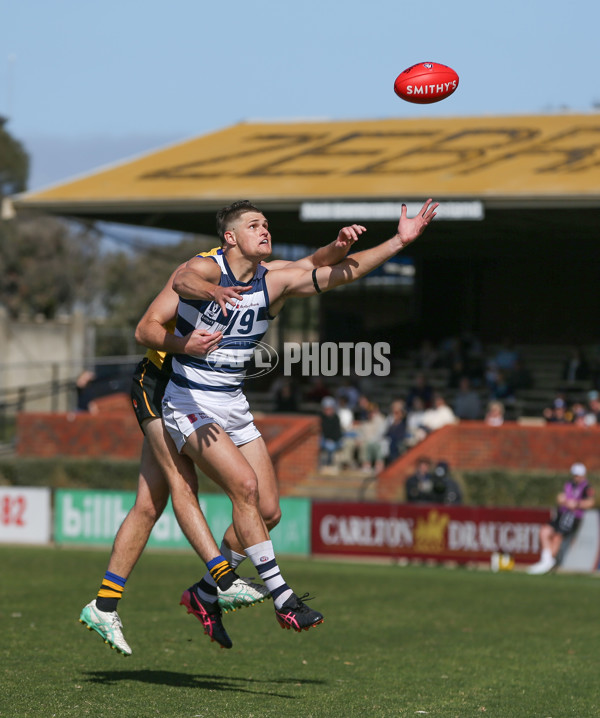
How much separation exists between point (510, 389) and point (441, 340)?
7.48m

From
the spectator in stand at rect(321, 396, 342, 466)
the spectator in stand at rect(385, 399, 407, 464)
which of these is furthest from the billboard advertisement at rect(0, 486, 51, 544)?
the spectator in stand at rect(385, 399, 407, 464)

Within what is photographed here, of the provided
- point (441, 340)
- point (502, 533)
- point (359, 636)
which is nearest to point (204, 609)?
point (359, 636)

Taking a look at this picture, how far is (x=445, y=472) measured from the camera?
21.6 m

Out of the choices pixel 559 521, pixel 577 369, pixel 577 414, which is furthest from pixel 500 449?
pixel 559 521

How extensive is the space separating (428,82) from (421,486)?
47.4ft

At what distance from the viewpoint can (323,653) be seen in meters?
10.3

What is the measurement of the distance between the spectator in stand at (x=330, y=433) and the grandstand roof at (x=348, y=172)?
4461 mm

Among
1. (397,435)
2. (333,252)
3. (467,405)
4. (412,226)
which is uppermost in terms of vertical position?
(412,226)

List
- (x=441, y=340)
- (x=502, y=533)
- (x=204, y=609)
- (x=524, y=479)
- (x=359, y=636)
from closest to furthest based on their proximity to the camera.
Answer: (x=204, y=609)
(x=359, y=636)
(x=502, y=533)
(x=524, y=479)
(x=441, y=340)

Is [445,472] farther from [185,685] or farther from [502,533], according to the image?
[185,685]

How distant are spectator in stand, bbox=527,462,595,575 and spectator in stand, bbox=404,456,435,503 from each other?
2.34 m

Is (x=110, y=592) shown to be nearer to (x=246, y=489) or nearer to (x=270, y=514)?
(x=270, y=514)

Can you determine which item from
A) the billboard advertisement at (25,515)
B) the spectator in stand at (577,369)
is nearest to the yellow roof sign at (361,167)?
the spectator in stand at (577,369)

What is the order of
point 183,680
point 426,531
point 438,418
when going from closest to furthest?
point 183,680, point 426,531, point 438,418
